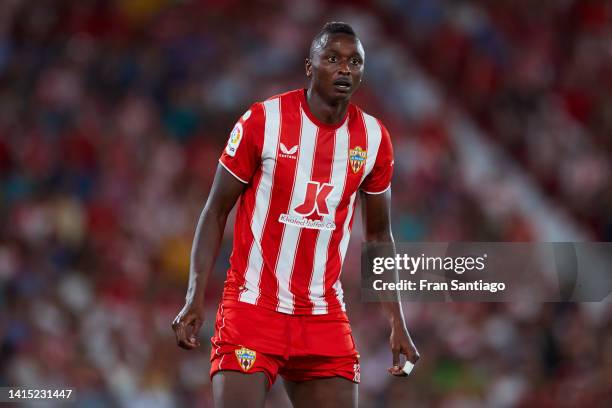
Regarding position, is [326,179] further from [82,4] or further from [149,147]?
[82,4]

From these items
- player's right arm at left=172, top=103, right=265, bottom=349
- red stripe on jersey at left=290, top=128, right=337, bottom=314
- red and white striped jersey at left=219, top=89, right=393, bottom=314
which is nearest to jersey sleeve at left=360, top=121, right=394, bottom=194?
red and white striped jersey at left=219, top=89, right=393, bottom=314

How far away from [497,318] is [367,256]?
3266 mm

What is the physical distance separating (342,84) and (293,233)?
0.59m

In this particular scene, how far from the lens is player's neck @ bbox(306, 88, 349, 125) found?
13.9ft

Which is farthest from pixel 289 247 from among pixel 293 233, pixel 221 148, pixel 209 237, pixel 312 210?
pixel 221 148

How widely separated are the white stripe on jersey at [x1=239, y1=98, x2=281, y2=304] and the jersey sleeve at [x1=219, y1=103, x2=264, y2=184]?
26 millimetres

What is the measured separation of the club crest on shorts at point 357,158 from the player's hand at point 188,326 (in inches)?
32.3

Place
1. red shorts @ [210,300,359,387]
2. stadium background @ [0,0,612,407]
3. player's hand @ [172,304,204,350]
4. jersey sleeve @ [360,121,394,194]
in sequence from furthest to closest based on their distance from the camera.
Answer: stadium background @ [0,0,612,407] → jersey sleeve @ [360,121,394,194] → red shorts @ [210,300,359,387] → player's hand @ [172,304,204,350]

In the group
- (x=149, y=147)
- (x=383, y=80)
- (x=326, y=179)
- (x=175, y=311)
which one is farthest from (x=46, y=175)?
(x=326, y=179)

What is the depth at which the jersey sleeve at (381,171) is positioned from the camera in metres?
4.37

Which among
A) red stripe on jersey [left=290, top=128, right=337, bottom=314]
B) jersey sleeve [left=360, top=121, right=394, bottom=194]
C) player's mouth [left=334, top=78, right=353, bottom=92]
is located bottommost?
red stripe on jersey [left=290, top=128, right=337, bottom=314]

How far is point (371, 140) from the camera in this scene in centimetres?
434

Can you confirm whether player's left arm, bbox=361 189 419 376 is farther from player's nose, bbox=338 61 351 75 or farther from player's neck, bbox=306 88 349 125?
player's nose, bbox=338 61 351 75

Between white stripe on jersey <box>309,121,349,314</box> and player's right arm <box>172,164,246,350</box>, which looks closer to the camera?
player's right arm <box>172,164,246,350</box>
